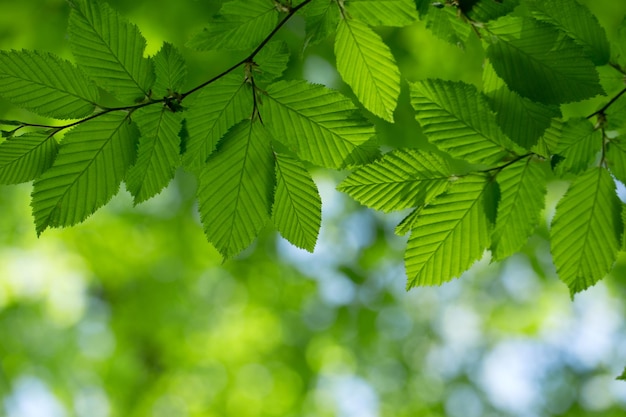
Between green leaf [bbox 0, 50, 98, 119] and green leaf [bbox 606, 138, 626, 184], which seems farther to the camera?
green leaf [bbox 606, 138, 626, 184]

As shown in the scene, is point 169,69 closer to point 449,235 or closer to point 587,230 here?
point 449,235

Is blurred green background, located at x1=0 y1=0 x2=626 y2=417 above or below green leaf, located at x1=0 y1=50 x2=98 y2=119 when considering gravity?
above

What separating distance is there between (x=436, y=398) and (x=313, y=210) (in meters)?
5.42

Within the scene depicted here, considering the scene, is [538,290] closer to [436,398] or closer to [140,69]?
[436,398]

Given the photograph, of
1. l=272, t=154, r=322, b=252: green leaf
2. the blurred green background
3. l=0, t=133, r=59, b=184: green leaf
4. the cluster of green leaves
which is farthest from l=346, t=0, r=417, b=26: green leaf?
the blurred green background

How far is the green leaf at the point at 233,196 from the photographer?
773 mm

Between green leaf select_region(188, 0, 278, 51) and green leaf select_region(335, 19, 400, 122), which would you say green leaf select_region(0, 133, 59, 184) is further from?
green leaf select_region(335, 19, 400, 122)

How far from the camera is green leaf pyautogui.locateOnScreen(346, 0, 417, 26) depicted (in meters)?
0.77

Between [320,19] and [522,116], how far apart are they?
0.35 meters

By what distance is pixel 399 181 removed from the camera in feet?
2.82

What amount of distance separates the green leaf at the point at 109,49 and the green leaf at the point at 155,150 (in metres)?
0.04

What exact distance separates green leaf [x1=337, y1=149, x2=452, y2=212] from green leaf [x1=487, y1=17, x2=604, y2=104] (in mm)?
182

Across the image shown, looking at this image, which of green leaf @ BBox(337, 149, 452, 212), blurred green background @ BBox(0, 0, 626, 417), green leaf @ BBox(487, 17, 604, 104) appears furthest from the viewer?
blurred green background @ BBox(0, 0, 626, 417)

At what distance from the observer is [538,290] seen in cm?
552
